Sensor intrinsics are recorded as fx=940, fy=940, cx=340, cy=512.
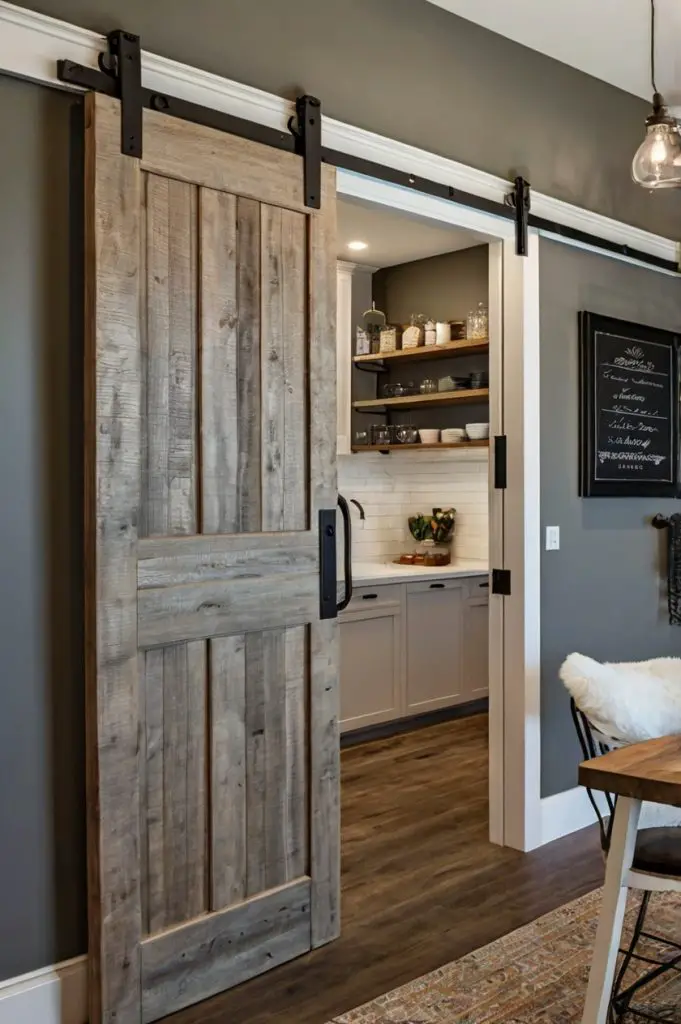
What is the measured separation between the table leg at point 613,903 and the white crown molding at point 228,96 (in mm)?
2013

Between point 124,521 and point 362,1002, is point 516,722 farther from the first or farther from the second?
point 124,521

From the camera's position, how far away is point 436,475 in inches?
245

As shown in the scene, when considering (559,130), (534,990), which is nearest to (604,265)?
(559,130)

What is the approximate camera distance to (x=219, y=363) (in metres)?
2.49

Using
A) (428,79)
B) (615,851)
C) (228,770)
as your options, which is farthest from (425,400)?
(615,851)

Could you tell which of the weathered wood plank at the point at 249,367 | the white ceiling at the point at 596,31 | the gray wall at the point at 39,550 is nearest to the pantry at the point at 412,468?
the white ceiling at the point at 596,31

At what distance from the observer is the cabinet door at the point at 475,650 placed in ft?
18.3

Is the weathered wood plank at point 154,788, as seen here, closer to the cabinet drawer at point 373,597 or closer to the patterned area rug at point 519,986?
the patterned area rug at point 519,986

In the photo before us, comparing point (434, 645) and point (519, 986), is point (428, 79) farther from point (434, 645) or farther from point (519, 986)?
point (434, 645)

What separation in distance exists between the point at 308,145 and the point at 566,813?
260cm

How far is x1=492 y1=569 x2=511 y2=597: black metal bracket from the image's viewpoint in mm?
3479

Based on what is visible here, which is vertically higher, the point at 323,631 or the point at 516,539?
the point at 516,539

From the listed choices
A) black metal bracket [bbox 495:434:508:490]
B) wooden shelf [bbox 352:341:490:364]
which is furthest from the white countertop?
black metal bracket [bbox 495:434:508:490]

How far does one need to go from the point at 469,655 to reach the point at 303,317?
3368mm
